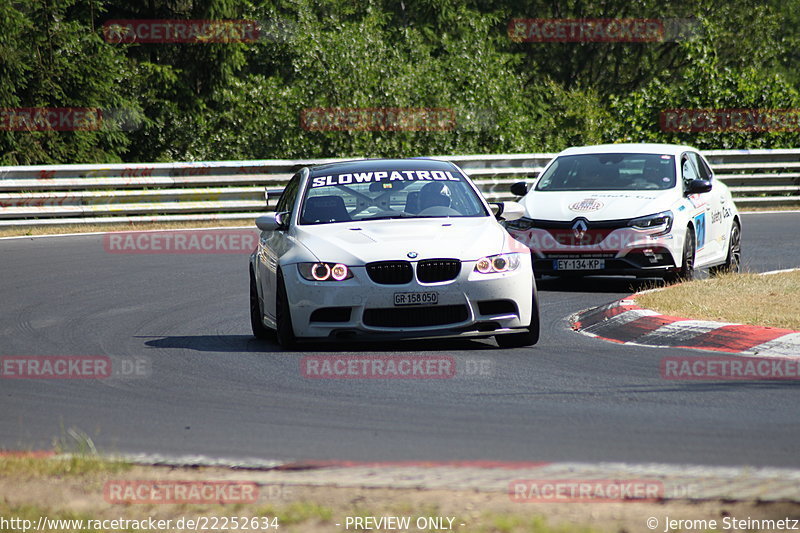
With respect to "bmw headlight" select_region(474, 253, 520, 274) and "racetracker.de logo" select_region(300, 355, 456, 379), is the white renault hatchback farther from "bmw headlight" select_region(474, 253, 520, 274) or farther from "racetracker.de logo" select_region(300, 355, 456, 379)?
"racetracker.de logo" select_region(300, 355, 456, 379)

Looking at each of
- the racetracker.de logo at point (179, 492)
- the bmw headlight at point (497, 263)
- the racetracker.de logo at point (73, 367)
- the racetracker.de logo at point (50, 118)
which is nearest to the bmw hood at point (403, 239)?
the bmw headlight at point (497, 263)

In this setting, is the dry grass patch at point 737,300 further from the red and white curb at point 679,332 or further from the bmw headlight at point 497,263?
the bmw headlight at point 497,263

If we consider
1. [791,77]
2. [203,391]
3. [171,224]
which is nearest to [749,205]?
[171,224]

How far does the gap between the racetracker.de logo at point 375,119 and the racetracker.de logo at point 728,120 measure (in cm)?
515

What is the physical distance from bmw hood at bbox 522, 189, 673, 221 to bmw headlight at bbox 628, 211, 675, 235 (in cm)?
6

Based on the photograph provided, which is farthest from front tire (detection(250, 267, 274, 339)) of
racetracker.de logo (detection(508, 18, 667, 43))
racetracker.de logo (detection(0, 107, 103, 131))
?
racetracker.de logo (detection(508, 18, 667, 43))

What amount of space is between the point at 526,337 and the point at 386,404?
2555 millimetres

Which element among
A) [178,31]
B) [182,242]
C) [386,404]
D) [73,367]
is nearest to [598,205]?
[73,367]

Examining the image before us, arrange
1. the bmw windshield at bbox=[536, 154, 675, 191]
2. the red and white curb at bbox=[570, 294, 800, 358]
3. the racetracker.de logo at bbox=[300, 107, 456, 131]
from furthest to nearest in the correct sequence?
the racetracker.de logo at bbox=[300, 107, 456, 131] < the bmw windshield at bbox=[536, 154, 675, 191] < the red and white curb at bbox=[570, 294, 800, 358]

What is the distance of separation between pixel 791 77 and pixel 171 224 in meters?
41.5

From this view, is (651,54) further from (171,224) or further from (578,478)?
(578,478)

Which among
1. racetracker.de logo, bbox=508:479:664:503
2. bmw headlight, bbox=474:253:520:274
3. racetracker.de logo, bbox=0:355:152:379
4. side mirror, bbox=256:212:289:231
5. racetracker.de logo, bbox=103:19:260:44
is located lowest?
racetracker.de logo, bbox=103:19:260:44

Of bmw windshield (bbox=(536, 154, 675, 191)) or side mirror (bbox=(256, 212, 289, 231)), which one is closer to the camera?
side mirror (bbox=(256, 212, 289, 231))

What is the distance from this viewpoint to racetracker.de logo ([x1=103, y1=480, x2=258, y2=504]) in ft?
17.3
